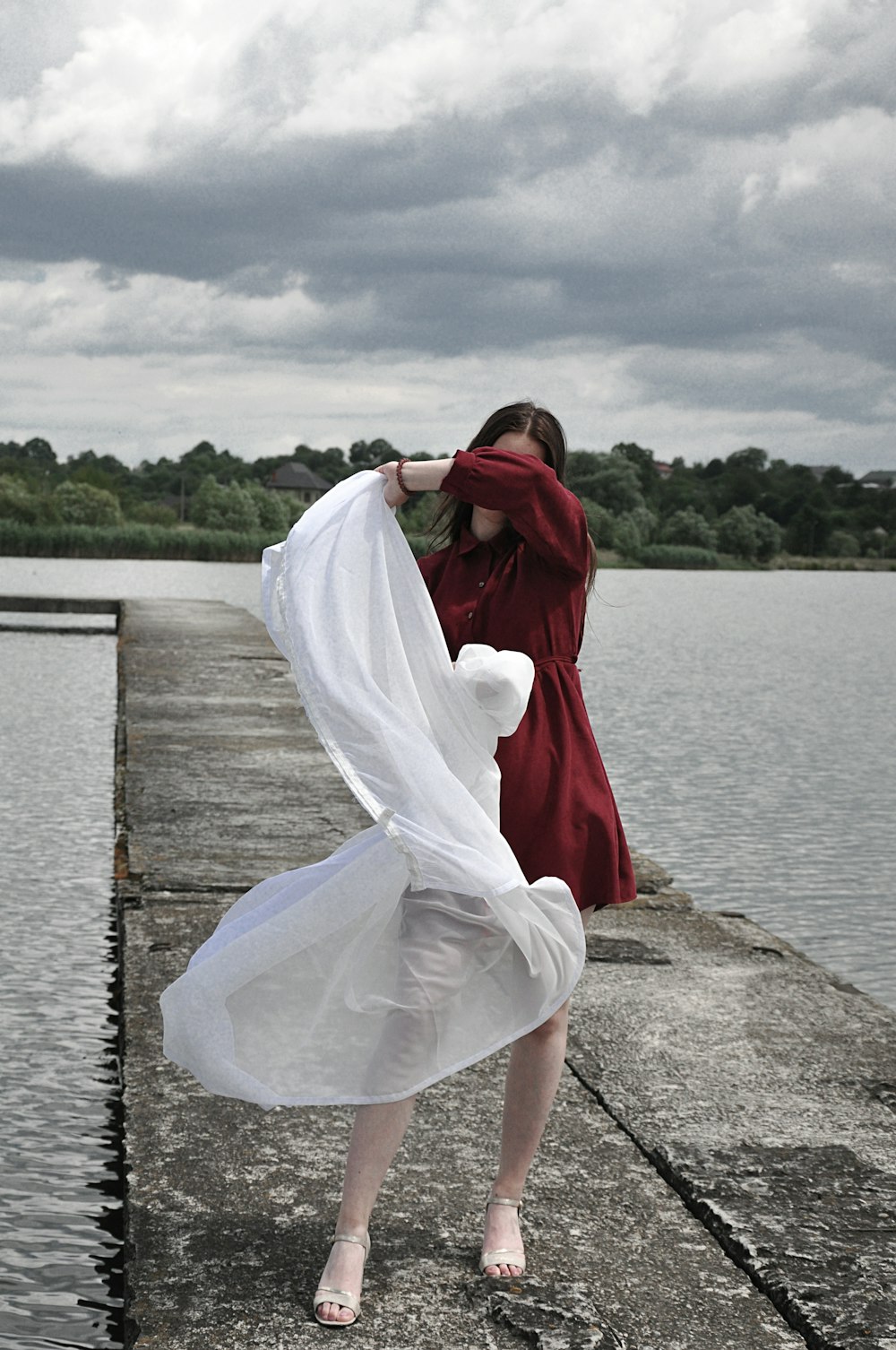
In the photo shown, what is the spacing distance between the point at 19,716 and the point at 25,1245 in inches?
361

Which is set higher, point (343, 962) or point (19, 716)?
point (343, 962)

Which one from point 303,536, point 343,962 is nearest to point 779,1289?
point 343,962

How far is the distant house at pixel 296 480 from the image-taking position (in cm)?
14644

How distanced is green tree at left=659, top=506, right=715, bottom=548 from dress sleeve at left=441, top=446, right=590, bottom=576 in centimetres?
8567

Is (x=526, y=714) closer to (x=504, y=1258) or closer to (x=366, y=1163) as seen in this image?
(x=366, y=1163)

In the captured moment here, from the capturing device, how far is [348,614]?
2.37m

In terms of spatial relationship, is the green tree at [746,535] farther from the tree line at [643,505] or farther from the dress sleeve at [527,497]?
the dress sleeve at [527,497]

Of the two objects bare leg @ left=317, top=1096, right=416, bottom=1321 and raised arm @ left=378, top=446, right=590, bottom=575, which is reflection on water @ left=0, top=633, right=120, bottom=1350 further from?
raised arm @ left=378, top=446, right=590, bottom=575

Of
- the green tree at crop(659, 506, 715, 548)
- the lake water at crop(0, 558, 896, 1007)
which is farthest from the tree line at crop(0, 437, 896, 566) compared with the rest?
the lake water at crop(0, 558, 896, 1007)

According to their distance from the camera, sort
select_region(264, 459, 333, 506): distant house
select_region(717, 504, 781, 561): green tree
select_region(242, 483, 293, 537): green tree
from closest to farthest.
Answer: select_region(242, 483, 293, 537): green tree < select_region(717, 504, 781, 561): green tree < select_region(264, 459, 333, 506): distant house

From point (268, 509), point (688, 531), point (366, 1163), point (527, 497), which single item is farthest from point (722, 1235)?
point (268, 509)

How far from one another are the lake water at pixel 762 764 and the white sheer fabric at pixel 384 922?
1471 millimetres

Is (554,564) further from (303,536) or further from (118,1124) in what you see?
(118,1124)

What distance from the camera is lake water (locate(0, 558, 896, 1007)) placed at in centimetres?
686
